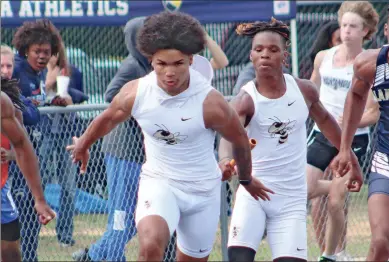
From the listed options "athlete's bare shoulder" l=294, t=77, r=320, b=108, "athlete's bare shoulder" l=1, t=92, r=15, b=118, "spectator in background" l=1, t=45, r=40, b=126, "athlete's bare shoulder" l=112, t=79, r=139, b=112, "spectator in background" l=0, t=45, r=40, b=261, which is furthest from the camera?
"spectator in background" l=1, t=45, r=40, b=126

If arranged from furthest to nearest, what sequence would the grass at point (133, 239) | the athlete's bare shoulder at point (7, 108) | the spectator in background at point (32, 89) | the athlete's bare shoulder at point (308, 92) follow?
the grass at point (133, 239) < the spectator in background at point (32, 89) < the athlete's bare shoulder at point (308, 92) < the athlete's bare shoulder at point (7, 108)

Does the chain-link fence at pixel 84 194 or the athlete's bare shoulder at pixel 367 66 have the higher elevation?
the athlete's bare shoulder at pixel 367 66

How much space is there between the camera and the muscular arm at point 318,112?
733 cm

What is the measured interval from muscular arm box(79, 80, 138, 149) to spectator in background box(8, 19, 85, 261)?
1931 mm

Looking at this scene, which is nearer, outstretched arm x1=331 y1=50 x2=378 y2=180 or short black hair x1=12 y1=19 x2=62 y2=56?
outstretched arm x1=331 y1=50 x2=378 y2=180

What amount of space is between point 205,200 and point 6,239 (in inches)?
64.6

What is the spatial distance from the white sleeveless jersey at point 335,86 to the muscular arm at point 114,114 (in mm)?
2850

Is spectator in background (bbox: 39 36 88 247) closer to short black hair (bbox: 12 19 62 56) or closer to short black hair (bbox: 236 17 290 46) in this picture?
A: short black hair (bbox: 12 19 62 56)

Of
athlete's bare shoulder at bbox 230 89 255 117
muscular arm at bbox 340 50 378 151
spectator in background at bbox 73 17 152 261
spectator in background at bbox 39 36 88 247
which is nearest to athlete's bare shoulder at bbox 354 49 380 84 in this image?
muscular arm at bbox 340 50 378 151

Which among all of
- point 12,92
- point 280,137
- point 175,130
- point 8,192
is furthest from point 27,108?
point 280,137

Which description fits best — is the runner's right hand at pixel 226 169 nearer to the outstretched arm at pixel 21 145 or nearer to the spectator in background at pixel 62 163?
the outstretched arm at pixel 21 145

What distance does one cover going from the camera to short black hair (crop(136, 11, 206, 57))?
6.49m

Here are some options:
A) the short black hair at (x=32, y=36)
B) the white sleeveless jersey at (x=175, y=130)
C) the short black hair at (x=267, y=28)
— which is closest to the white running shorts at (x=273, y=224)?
the white sleeveless jersey at (x=175, y=130)

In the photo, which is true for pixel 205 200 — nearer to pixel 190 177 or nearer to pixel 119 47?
pixel 190 177
